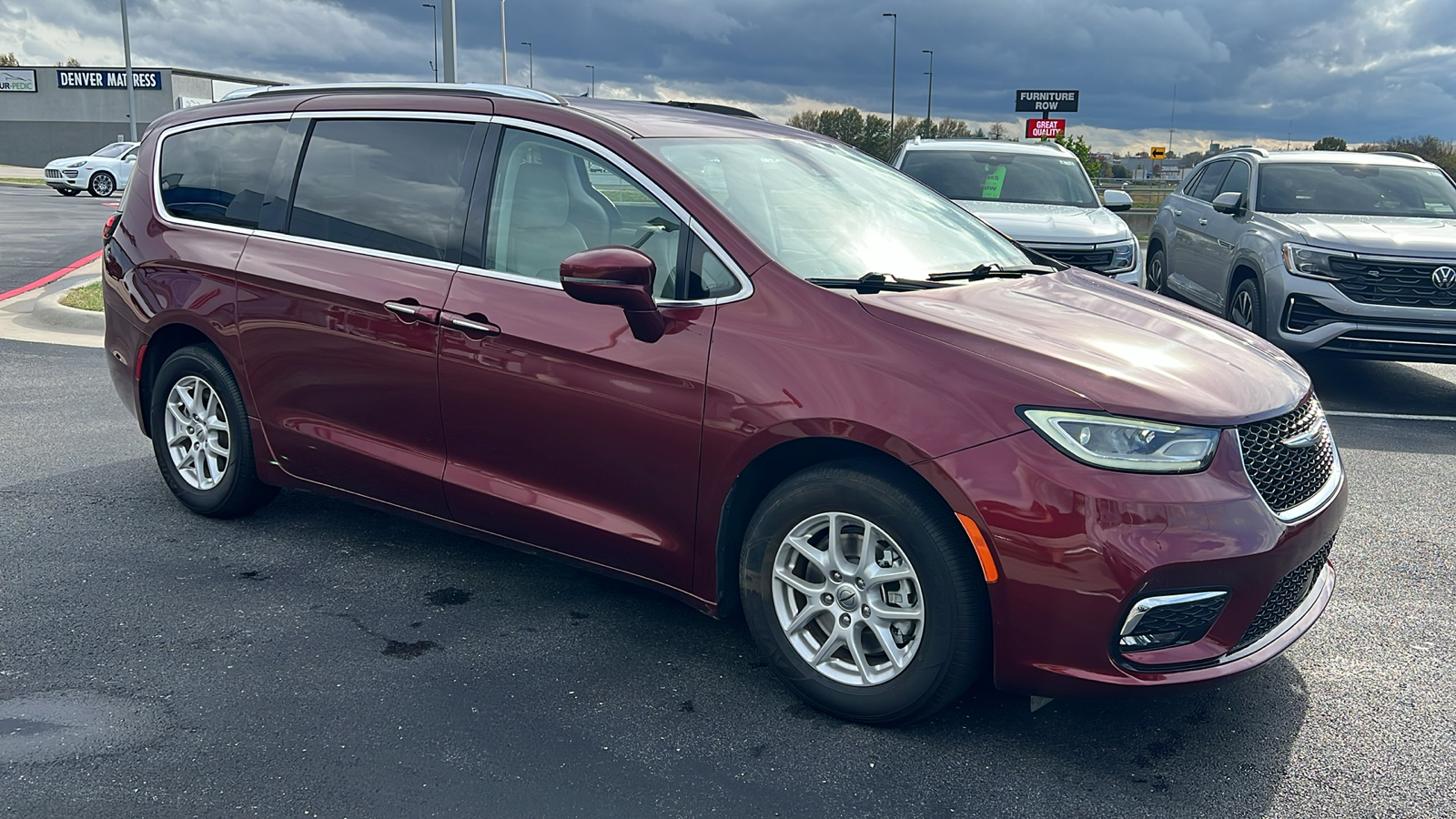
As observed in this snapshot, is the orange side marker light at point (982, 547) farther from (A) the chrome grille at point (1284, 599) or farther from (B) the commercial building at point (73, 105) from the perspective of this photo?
(B) the commercial building at point (73, 105)

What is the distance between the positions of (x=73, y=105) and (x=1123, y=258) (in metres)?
63.7

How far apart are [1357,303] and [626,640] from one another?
644 centimetres

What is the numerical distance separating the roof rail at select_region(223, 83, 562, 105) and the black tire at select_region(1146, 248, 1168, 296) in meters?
9.06

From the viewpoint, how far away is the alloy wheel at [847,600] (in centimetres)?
319

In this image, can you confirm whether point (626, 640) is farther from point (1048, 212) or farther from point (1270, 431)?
point (1048, 212)

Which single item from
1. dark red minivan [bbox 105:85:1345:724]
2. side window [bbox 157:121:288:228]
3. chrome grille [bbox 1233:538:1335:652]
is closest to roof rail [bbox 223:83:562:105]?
dark red minivan [bbox 105:85:1345:724]

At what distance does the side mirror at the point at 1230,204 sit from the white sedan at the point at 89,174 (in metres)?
30.7

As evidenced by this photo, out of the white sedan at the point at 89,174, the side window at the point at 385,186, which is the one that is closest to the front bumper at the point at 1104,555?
the side window at the point at 385,186

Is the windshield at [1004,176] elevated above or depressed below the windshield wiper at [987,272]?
above

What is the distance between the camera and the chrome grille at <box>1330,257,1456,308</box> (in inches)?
313

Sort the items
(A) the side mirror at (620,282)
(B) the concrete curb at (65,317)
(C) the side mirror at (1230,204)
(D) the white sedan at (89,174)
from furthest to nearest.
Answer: (D) the white sedan at (89,174) → (B) the concrete curb at (65,317) → (C) the side mirror at (1230,204) → (A) the side mirror at (620,282)

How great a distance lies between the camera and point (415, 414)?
13.4 ft

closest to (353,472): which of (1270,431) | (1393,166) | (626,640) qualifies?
(626,640)

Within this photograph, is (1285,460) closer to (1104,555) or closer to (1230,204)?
(1104,555)
